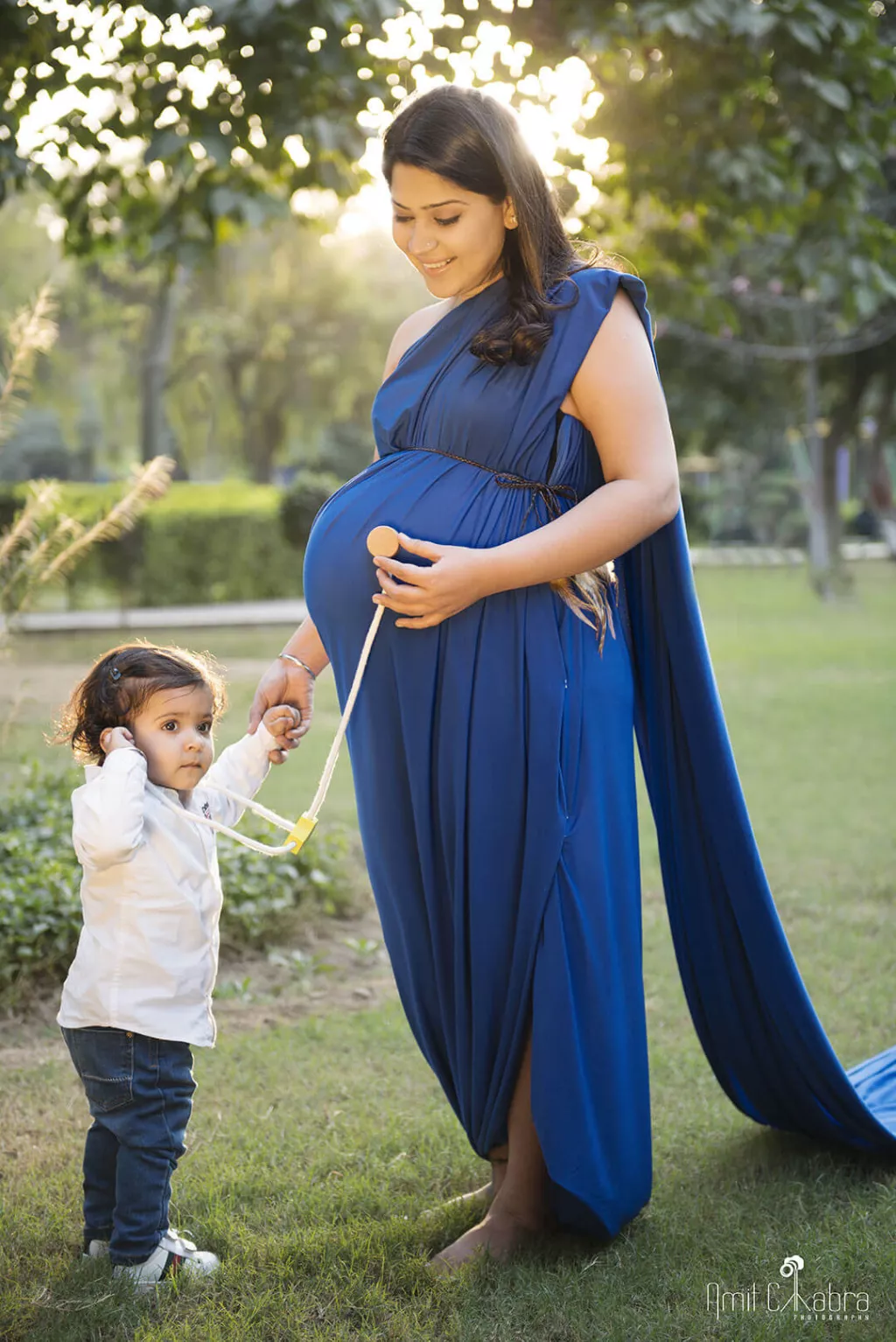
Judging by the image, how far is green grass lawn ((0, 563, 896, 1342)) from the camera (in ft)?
7.30

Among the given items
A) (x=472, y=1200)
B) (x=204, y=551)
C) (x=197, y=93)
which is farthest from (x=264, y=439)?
(x=472, y=1200)

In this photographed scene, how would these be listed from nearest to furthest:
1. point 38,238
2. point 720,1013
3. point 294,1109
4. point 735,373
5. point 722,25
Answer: point 720,1013 → point 294,1109 → point 722,25 → point 735,373 → point 38,238

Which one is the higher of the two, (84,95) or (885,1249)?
(84,95)

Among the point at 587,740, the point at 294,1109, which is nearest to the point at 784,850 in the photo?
the point at 294,1109

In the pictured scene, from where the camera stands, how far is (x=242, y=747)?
2537 mm

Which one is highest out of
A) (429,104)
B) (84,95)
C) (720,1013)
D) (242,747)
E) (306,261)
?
(306,261)

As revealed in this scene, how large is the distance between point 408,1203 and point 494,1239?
1.05 ft

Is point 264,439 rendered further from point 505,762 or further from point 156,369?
point 505,762

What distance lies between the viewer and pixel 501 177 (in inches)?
87.9

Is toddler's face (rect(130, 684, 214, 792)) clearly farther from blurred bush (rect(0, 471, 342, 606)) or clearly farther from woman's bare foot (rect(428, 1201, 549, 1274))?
blurred bush (rect(0, 471, 342, 606))

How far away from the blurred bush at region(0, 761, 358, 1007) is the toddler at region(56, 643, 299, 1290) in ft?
5.19

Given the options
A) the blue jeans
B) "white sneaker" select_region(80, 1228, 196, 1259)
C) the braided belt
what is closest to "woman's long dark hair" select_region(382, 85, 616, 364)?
the braided belt

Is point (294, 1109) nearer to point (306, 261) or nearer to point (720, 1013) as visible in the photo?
point (720, 1013)

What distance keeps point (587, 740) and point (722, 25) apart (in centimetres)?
325
